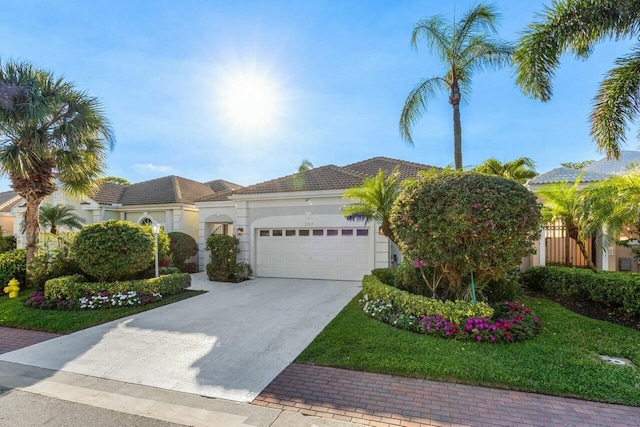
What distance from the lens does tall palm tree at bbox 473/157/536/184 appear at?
37.3ft

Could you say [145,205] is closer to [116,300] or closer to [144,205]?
[144,205]

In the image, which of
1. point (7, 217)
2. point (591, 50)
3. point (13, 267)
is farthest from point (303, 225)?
point (7, 217)

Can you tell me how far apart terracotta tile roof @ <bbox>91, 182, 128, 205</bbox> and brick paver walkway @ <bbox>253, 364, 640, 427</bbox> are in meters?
17.8

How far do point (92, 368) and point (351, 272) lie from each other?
28.9ft

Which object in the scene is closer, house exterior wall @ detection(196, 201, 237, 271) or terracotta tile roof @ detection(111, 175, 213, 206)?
house exterior wall @ detection(196, 201, 237, 271)

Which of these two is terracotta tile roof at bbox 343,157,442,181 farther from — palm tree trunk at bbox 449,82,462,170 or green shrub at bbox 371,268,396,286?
green shrub at bbox 371,268,396,286

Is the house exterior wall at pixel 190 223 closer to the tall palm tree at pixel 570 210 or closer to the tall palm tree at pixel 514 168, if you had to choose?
the tall palm tree at pixel 514 168

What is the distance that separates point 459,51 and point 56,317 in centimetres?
1339

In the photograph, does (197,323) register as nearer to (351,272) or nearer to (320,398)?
(320,398)

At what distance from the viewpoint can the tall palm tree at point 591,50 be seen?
7.20m

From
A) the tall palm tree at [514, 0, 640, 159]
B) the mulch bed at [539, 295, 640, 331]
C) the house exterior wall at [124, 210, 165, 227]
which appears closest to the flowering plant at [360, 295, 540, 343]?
the mulch bed at [539, 295, 640, 331]

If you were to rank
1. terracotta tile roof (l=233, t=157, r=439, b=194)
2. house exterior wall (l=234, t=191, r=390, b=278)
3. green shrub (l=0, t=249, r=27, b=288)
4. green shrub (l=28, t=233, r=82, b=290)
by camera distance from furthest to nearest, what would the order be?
terracotta tile roof (l=233, t=157, r=439, b=194) → house exterior wall (l=234, t=191, r=390, b=278) → green shrub (l=0, t=249, r=27, b=288) → green shrub (l=28, t=233, r=82, b=290)

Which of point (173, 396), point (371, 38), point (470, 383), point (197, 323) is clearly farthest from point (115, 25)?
point (470, 383)

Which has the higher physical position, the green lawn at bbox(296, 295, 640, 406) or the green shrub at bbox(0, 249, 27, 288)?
the green shrub at bbox(0, 249, 27, 288)
